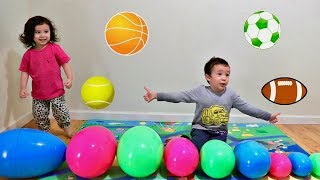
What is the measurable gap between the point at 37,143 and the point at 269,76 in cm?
200

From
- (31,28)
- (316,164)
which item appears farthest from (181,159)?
(31,28)

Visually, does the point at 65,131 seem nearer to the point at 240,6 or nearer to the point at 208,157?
the point at 208,157

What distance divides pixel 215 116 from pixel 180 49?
87cm

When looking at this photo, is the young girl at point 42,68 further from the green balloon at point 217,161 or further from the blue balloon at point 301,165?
the blue balloon at point 301,165

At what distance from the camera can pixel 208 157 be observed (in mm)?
1747

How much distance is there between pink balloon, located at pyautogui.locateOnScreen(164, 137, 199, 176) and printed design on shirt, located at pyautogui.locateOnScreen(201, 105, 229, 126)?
392 millimetres

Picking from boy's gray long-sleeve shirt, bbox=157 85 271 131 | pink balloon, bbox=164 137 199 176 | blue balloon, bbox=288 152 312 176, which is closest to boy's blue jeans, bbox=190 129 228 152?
boy's gray long-sleeve shirt, bbox=157 85 271 131

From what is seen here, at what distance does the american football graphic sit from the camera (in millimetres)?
2889

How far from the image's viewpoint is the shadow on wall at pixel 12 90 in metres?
2.42

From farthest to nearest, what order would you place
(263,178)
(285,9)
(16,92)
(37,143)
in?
(285,9) → (16,92) → (263,178) → (37,143)

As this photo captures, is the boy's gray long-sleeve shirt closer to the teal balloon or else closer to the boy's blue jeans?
the boy's blue jeans

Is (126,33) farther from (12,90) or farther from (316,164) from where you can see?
(316,164)

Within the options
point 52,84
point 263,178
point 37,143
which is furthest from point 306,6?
point 37,143

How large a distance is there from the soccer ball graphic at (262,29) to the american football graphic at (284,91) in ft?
1.12
